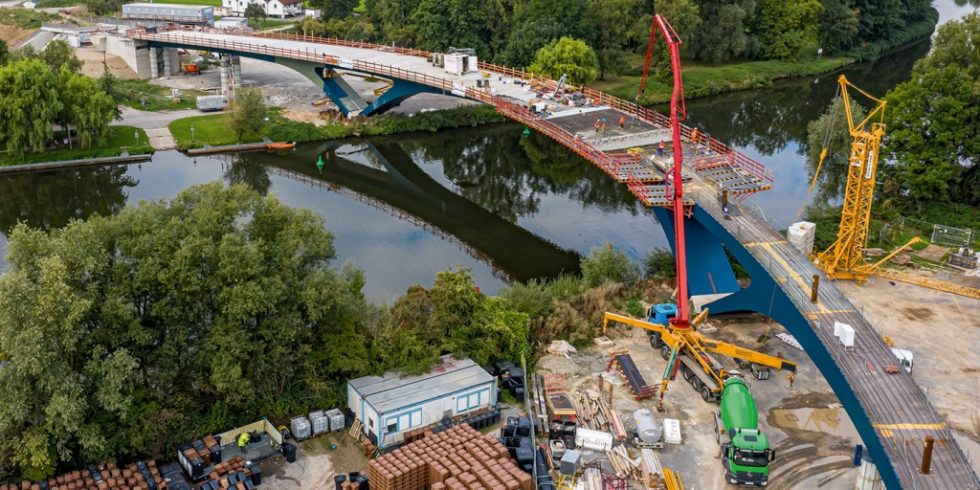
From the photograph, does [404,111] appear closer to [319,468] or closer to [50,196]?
[50,196]

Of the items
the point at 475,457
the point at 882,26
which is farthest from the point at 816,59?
the point at 475,457

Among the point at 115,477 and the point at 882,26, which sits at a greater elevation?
the point at 882,26

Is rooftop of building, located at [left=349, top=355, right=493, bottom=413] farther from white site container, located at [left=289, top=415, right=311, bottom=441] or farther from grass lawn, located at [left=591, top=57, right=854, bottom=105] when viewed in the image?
grass lawn, located at [left=591, top=57, right=854, bottom=105]

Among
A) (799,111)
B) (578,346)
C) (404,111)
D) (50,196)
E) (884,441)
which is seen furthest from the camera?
(799,111)

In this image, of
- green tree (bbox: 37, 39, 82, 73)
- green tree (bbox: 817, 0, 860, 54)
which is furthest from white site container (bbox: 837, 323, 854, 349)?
green tree (bbox: 817, 0, 860, 54)

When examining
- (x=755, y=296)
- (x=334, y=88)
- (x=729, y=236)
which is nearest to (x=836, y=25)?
(x=334, y=88)
